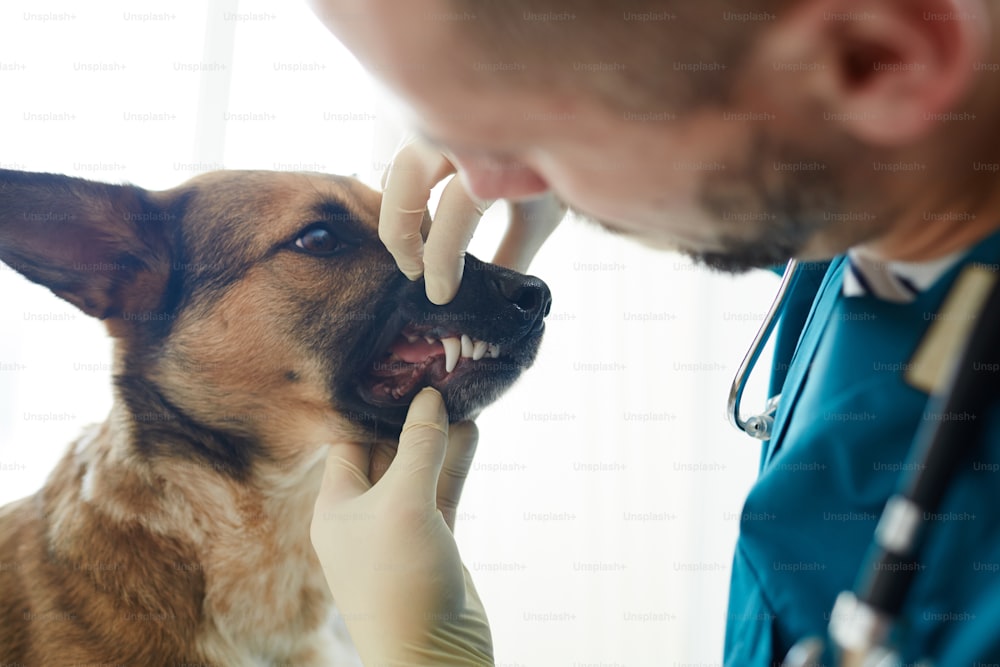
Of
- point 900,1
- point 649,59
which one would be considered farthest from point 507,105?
point 900,1

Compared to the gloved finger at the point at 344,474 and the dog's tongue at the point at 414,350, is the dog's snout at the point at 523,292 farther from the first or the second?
the gloved finger at the point at 344,474

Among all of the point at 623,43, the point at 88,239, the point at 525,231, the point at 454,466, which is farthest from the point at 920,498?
the point at 88,239

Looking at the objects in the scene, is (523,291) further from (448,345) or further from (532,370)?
(532,370)

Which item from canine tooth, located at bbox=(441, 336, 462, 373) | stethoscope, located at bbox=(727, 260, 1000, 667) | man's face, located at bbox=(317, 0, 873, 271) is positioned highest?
man's face, located at bbox=(317, 0, 873, 271)

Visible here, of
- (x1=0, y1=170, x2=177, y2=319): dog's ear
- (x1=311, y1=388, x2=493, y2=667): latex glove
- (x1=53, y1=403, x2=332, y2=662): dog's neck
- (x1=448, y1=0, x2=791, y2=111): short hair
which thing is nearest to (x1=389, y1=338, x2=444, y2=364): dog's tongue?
(x1=311, y1=388, x2=493, y2=667): latex glove

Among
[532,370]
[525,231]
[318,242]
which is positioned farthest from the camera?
[532,370]

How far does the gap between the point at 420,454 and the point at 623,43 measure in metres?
0.67

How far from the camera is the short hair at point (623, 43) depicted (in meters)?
0.49

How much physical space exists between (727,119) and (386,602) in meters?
0.74

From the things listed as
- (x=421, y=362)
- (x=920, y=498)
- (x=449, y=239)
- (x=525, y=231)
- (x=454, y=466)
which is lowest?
(x=454, y=466)

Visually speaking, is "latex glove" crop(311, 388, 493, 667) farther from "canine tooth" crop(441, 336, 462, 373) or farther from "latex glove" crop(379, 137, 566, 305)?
"latex glove" crop(379, 137, 566, 305)

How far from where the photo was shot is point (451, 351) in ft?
3.75

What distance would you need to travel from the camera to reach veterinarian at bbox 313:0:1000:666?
0.49 m

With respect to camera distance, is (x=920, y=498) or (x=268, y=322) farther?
(x=268, y=322)
